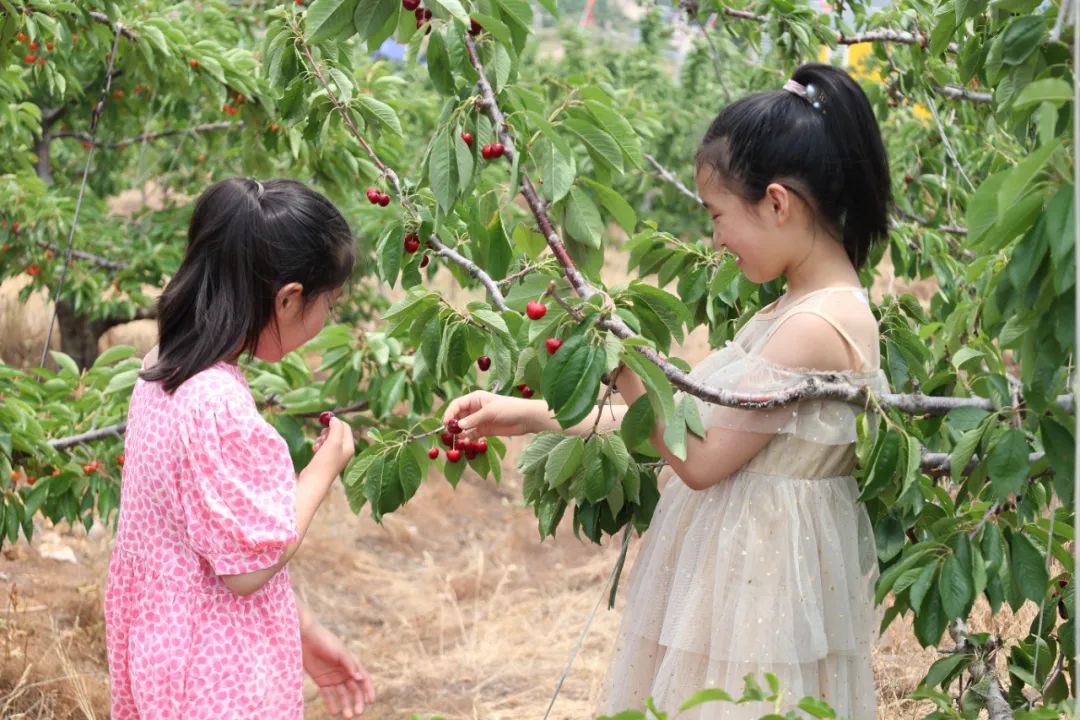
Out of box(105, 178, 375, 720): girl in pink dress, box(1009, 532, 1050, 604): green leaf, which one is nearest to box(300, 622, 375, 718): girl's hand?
box(105, 178, 375, 720): girl in pink dress

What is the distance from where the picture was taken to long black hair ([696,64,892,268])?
67.0 inches

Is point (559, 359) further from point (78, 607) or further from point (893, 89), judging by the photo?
point (78, 607)

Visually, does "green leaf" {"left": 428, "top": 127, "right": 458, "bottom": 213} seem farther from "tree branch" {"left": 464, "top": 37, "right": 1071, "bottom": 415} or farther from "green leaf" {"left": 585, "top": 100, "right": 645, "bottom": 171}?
"green leaf" {"left": 585, "top": 100, "right": 645, "bottom": 171}

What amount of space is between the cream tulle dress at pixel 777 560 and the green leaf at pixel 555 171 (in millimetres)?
333

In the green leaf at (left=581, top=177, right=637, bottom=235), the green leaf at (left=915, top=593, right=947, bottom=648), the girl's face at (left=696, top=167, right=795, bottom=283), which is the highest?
the girl's face at (left=696, top=167, right=795, bottom=283)

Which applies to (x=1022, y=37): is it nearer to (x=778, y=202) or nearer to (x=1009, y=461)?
(x=778, y=202)

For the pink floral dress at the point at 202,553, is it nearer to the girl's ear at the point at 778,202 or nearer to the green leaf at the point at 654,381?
the green leaf at the point at 654,381

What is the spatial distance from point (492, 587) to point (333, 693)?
3.61 m

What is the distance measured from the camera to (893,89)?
3908 millimetres

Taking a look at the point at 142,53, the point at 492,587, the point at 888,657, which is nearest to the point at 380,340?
the point at 142,53

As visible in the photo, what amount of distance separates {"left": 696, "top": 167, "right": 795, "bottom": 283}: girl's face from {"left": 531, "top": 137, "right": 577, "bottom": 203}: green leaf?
177mm

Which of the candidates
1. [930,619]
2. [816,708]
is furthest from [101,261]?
[816,708]

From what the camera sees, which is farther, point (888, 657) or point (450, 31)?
point (888, 657)

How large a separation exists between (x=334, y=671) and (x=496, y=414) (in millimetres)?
434
